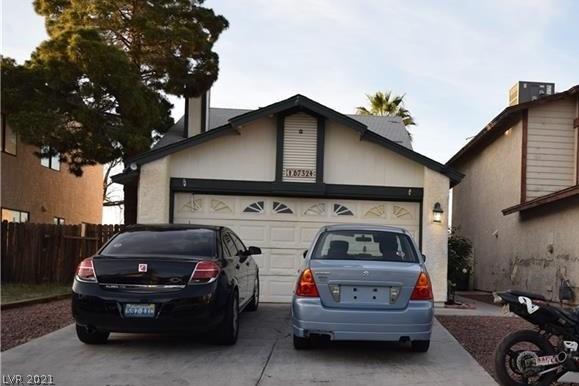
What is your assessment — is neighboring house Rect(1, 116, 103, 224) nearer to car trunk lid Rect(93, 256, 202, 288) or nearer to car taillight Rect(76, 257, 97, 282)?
car taillight Rect(76, 257, 97, 282)

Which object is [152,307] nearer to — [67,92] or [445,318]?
[445,318]

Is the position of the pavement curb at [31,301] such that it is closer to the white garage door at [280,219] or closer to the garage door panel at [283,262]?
the white garage door at [280,219]

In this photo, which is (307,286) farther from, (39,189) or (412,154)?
(39,189)

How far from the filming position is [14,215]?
20188 mm

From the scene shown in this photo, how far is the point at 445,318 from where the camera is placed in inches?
442

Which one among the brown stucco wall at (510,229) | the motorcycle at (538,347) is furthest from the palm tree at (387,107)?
the motorcycle at (538,347)

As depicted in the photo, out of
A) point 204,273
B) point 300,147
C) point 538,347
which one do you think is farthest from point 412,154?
point 538,347

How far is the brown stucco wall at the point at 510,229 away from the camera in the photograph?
1409 cm

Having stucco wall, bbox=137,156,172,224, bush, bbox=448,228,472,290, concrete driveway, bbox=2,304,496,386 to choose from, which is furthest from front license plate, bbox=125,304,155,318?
bush, bbox=448,228,472,290

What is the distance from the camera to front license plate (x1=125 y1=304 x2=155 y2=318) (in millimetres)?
7348

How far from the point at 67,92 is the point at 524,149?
12.1 meters

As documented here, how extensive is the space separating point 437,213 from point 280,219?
10.3 ft

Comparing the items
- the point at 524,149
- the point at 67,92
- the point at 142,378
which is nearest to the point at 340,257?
the point at 142,378

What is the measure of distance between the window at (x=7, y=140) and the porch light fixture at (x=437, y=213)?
492 inches
